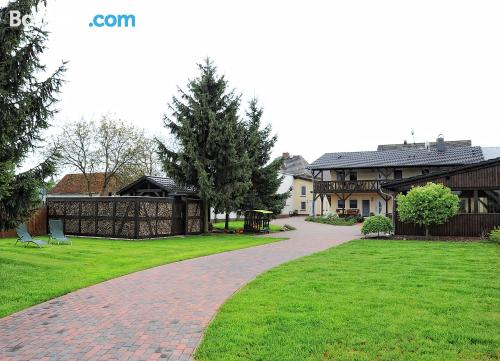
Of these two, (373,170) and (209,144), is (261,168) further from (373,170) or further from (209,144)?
(373,170)

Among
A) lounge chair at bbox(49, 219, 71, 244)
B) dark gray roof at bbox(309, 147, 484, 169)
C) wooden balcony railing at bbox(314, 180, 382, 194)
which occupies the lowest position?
lounge chair at bbox(49, 219, 71, 244)

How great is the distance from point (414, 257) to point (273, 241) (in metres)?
8.33

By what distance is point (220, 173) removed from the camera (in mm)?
24906

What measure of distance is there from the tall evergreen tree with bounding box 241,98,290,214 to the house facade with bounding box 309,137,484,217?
Result: 1346cm

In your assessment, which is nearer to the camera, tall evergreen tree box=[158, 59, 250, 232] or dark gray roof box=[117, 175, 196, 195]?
tall evergreen tree box=[158, 59, 250, 232]

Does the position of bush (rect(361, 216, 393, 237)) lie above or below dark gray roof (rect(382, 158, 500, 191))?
below

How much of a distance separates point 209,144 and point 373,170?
23101mm

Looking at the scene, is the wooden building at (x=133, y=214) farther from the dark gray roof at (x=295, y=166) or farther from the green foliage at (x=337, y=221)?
the dark gray roof at (x=295, y=166)

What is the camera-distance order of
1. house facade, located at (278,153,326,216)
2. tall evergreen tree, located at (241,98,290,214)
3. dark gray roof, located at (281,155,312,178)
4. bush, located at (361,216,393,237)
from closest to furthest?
1. bush, located at (361,216,393,237)
2. tall evergreen tree, located at (241,98,290,214)
3. house facade, located at (278,153,326,216)
4. dark gray roof, located at (281,155,312,178)

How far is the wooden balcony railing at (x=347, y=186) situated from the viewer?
40938 millimetres

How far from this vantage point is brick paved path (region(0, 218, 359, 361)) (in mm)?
5148

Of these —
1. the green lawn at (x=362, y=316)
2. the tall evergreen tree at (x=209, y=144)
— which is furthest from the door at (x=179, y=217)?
the green lawn at (x=362, y=316)

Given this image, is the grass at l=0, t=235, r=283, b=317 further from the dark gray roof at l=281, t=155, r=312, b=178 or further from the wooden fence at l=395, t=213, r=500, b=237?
the dark gray roof at l=281, t=155, r=312, b=178

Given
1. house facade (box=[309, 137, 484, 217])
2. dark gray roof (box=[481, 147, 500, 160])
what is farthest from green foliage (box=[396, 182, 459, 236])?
dark gray roof (box=[481, 147, 500, 160])
